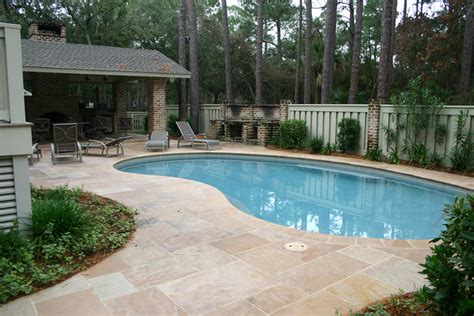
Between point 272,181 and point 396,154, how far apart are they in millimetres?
3634

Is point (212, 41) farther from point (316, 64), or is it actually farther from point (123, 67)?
point (123, 67)

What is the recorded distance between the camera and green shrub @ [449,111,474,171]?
8.71 m

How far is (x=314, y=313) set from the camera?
281 cm

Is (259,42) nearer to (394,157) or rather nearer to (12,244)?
(394,157)

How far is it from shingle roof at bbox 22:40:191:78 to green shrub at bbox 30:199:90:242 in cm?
962

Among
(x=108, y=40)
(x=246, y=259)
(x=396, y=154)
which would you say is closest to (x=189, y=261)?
(x=246, y=259)

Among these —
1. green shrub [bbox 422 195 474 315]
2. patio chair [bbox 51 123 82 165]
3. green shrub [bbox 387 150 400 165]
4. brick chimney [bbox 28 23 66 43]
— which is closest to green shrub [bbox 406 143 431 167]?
green shrub [bbox 387 150 400 165]

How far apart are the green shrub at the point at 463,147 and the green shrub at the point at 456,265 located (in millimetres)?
7467

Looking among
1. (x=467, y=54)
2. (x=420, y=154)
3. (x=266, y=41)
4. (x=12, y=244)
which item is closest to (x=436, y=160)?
(x=420, y=154)

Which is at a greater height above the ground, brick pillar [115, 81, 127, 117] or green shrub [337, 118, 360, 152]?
brick pillar [115, 81, 127, 117]

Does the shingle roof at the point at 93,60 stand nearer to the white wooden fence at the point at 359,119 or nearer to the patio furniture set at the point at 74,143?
the patio furniture set at the point at 74,143

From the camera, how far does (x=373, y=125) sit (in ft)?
35.8

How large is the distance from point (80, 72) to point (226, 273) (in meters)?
11.4

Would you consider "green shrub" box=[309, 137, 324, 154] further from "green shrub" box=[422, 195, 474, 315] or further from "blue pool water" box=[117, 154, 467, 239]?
"green shrub" box=[422, 195, 474, 315]
